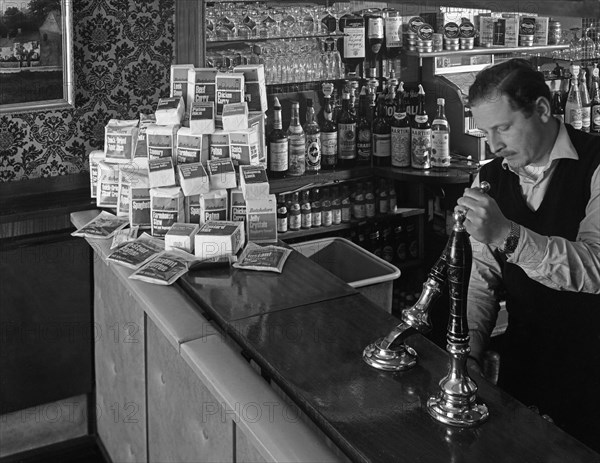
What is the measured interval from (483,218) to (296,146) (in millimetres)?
2436

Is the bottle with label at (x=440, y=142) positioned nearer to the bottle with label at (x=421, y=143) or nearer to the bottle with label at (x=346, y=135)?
the bottle with label at (x=421, y=143)

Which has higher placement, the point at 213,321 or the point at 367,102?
the point at 367,102

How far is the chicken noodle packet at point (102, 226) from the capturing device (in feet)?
9.82

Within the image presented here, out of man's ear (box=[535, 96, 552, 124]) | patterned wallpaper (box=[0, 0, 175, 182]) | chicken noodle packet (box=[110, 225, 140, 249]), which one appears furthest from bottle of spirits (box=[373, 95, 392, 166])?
man's ear (box=[535, 96, 552, 124])

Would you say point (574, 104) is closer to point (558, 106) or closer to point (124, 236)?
point (558, 106)

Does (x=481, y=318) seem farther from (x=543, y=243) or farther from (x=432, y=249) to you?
(x=432, y=249)

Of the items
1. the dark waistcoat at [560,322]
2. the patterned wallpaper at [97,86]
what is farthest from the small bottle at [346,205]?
the dark waistcoat at [560,322]

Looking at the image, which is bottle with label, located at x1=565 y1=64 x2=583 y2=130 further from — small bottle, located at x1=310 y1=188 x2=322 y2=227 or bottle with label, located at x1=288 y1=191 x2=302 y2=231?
bottle with label, located at x1=288 y1=191 x2=302 y2=231

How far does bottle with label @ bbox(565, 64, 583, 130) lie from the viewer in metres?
5.16

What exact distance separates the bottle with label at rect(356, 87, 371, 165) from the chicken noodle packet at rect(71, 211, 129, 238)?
1887mm

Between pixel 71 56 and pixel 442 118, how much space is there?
2.15 m

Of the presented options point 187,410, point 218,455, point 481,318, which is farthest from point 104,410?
point 481,318

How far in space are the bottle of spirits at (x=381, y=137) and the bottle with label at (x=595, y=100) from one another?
151 cm

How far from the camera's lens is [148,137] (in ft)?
9.52
